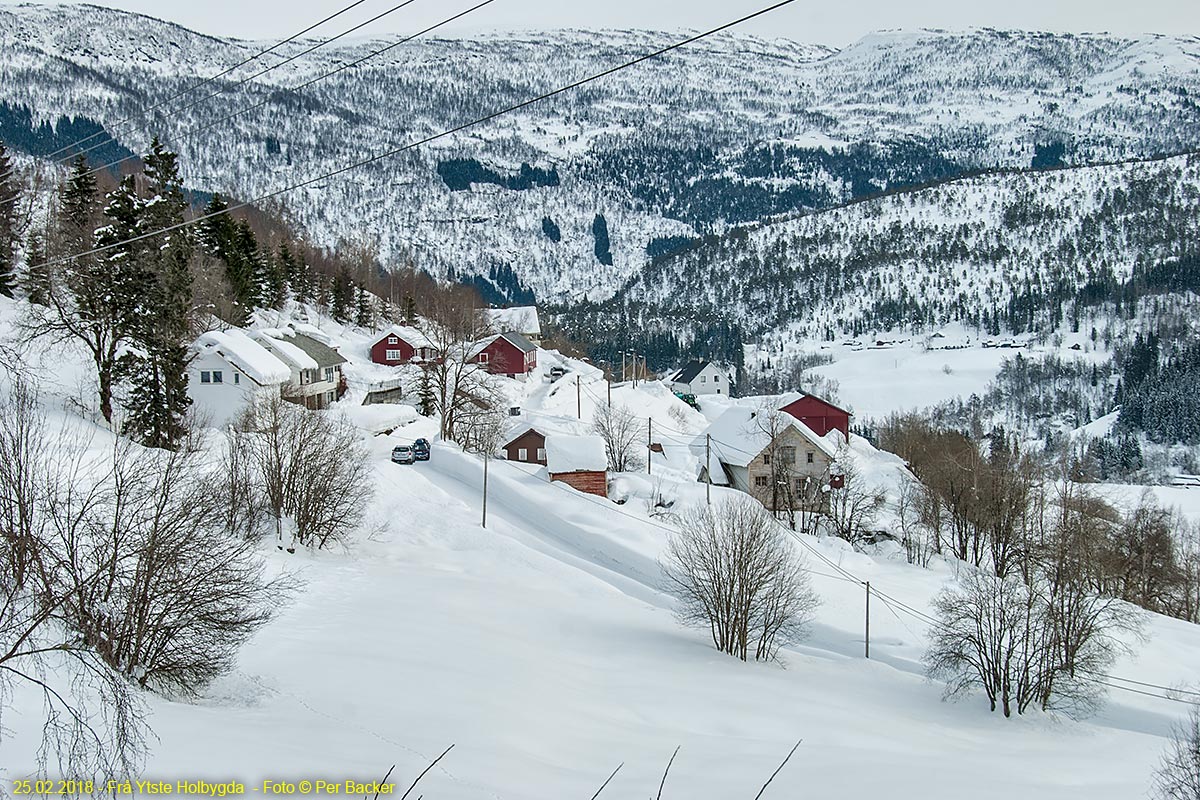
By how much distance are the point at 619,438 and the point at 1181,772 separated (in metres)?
38.8

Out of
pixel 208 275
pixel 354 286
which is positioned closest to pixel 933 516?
pixel 208 275

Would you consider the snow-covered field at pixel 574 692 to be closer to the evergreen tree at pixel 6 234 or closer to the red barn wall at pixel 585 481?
the red barn wall at pixel 585 481

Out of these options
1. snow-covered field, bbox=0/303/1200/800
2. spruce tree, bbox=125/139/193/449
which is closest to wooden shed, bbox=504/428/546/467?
snow-covered field, bbox=0/303/1200/800

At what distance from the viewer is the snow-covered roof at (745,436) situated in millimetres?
53188

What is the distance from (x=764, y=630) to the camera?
26.3m

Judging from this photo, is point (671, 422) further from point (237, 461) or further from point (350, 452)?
point (237, 461)

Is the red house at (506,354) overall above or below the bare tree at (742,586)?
above

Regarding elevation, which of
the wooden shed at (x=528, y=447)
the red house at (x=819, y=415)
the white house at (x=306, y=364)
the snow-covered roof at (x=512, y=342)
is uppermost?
the snow-covered roof at (x=512, y=342)

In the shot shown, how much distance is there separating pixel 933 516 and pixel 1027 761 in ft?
100

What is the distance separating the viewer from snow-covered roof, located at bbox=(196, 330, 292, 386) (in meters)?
44.9

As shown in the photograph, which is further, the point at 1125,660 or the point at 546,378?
the point at 546,378

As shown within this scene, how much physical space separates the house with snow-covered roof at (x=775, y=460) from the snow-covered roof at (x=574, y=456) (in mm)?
11696

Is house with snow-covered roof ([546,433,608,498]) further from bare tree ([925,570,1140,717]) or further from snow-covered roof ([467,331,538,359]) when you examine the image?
snow-covered roof ([467,331,538,359])

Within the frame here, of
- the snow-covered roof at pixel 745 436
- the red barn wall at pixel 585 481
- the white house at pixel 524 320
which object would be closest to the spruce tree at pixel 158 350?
the red barn wall at pixel 585 481
